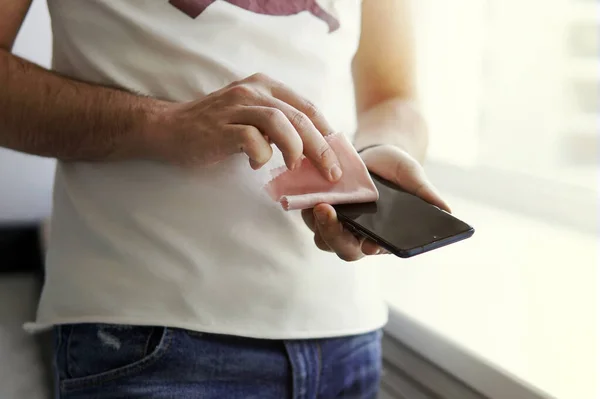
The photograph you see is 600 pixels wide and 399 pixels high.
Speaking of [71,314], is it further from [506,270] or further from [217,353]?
[506,270]

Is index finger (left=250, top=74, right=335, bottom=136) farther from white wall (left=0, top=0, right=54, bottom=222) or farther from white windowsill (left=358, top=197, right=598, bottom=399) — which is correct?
white wall (left=0, top=0, right=54, bottom=222)

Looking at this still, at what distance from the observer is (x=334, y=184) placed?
1.75 ft

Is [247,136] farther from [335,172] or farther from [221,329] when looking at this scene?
[221,329]

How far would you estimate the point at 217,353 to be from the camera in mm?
602

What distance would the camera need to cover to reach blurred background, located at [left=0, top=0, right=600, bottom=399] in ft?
2.44

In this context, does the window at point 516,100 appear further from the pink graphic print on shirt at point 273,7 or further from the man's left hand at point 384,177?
the man's left hand at point 384,177

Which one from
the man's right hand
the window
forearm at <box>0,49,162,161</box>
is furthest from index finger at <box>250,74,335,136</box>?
the window

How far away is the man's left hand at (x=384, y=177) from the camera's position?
1.71ft

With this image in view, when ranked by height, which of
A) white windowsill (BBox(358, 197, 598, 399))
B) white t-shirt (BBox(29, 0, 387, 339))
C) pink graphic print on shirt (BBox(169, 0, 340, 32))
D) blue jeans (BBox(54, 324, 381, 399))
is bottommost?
white windowsill (BBox(358, 197, 598, 399))

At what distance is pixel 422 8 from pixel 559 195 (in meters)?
0.44

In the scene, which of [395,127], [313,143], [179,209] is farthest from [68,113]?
[395,127]

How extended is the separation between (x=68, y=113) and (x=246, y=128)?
19 centimetres

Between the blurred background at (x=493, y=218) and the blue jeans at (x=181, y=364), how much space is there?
16 cm

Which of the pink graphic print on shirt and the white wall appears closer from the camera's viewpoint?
the pink graphic print on shirt
